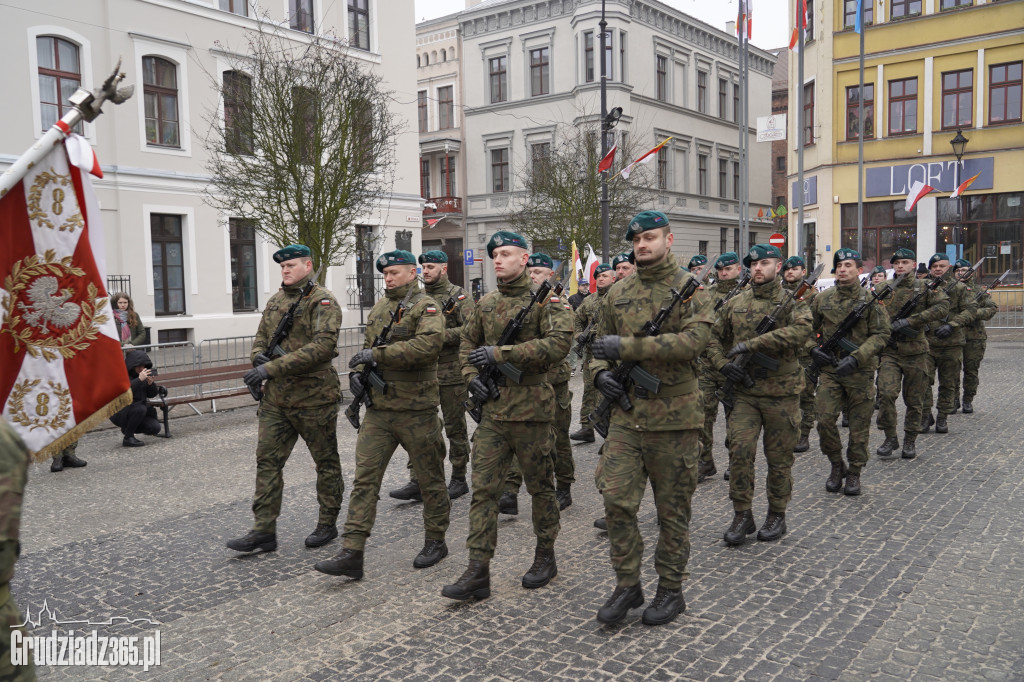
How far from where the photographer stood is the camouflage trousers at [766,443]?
229 inches

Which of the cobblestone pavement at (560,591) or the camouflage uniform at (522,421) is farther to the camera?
the camouflage uniform at (522,421)

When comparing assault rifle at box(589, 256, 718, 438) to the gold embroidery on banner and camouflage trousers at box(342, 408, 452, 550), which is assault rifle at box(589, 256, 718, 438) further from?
the gold embroidery on banner

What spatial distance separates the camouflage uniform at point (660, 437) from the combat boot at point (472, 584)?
2.67ft

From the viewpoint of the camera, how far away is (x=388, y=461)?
533 centimetres

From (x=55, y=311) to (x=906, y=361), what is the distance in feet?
27.3

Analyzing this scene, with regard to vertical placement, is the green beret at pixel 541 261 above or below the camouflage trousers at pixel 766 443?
above

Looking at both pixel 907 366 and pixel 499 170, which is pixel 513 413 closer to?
pixel 907 366

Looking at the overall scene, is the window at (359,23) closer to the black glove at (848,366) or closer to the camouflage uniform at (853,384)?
the camouflage uniform at (853,384)

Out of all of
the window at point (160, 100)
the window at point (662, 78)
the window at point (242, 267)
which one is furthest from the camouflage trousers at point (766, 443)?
the window at point (662, 78)

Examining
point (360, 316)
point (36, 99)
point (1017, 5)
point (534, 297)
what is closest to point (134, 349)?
point (534, 297)

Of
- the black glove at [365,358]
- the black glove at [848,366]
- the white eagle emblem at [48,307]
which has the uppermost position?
the white eagle emblem at [48,307]

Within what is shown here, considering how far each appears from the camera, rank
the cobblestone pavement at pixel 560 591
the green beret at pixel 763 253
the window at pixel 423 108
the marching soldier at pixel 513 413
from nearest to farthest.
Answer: the cobblestone pavement at pixel 560 591 < the marching soldier at pixel 513 413 < the green beret at pixel 763 253 < the window at pixel 423 108

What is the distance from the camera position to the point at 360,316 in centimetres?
2602

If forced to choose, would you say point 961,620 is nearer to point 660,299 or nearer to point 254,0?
point 660,299
